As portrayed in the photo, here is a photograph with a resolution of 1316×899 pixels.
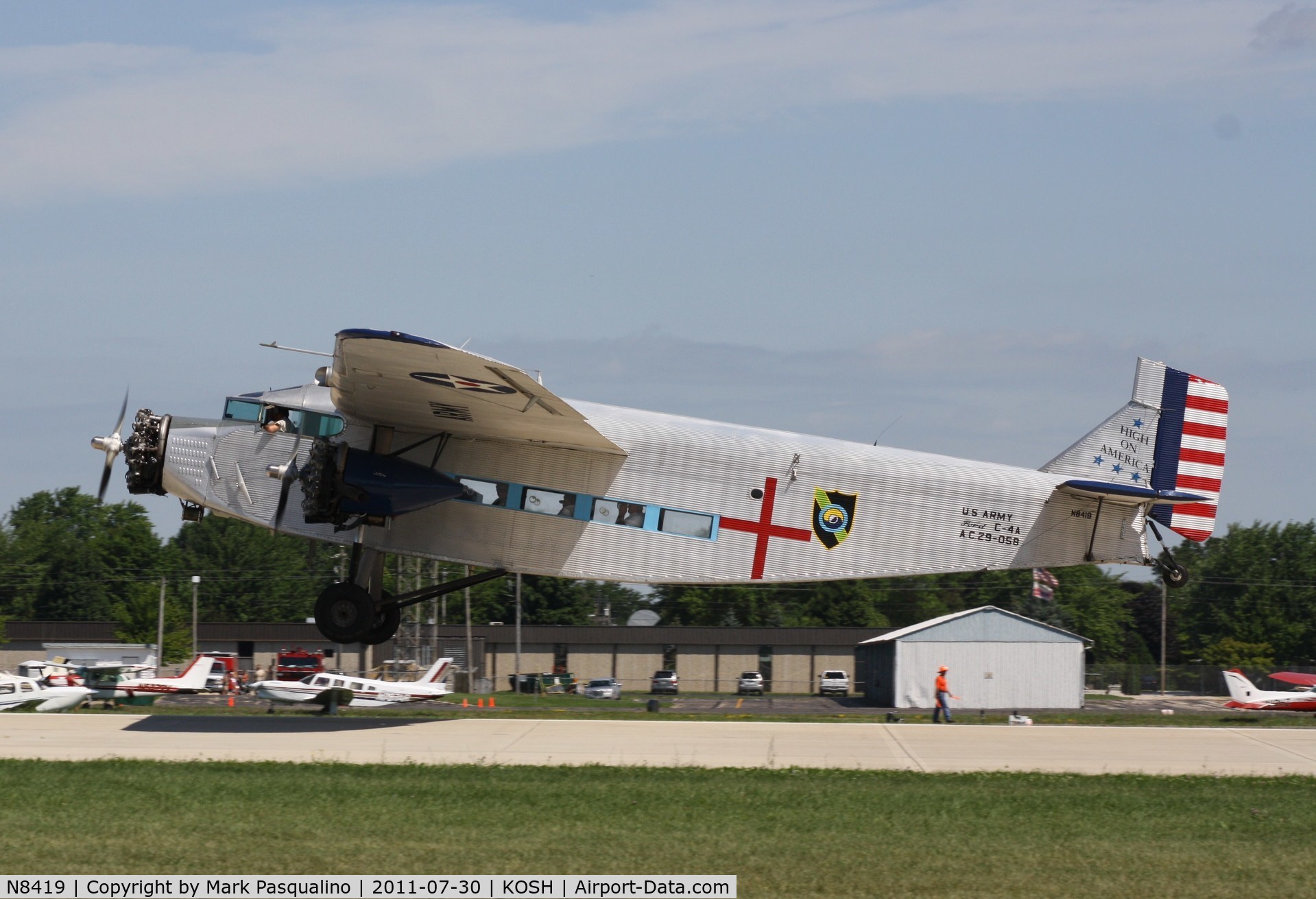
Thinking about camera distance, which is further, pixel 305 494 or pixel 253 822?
pixel 305 494

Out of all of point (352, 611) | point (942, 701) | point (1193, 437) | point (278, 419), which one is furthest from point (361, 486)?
point (942, 701)

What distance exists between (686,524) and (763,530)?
4.03 feet

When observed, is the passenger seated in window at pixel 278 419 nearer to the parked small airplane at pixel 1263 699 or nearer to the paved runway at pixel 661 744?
the paved runway at pixel 661 744

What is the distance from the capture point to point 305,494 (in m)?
18.2

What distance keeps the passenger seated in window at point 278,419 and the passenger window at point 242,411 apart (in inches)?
9.4

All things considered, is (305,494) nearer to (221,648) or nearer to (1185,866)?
(1185,866)

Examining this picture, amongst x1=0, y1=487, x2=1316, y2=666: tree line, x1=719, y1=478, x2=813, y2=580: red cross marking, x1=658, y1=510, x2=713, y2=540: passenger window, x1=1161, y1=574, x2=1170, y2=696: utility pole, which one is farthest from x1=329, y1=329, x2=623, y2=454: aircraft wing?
x1=0, y1=487, x2=1316, y2=666: tree line

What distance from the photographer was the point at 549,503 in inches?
761

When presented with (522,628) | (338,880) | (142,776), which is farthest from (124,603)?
(338,880)

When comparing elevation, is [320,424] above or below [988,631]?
above

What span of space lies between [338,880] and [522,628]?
6526 centimetres

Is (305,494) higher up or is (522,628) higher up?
(305,494)

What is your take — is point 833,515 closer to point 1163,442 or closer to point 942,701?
point 1163,442

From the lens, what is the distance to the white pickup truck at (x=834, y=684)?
225 ft
